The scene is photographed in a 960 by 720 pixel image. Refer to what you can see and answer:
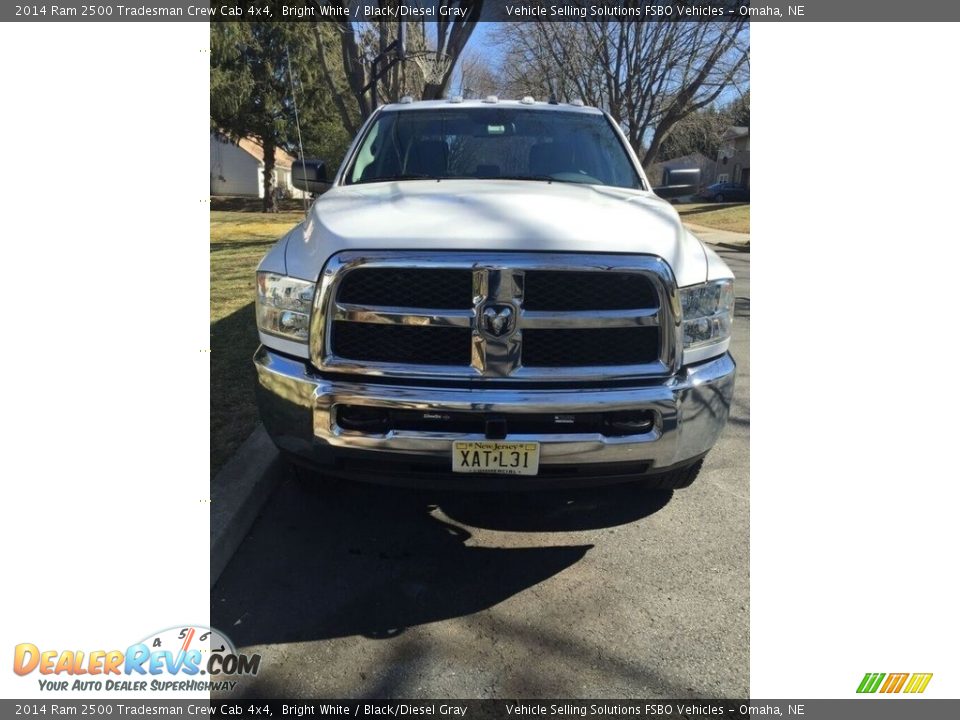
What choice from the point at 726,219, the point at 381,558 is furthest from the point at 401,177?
the point at 726,219

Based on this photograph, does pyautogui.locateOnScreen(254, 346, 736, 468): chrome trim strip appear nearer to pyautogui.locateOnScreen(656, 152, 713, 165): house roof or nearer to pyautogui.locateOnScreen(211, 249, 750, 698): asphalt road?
pyautogui.locateOnScreen(211, 249, 750, 698): asphalt road

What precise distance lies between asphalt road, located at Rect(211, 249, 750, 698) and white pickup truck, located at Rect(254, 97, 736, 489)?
0.52 metres

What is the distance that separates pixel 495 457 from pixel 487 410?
0.18 metres

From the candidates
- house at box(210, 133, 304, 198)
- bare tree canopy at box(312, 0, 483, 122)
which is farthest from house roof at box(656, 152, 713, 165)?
bare tree canopy at box(312, 0, 483, 122)

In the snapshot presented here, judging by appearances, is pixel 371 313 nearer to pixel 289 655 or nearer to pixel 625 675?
pixel 289 655

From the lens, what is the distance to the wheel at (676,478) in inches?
109

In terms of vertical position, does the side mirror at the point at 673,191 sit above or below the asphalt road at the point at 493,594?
above

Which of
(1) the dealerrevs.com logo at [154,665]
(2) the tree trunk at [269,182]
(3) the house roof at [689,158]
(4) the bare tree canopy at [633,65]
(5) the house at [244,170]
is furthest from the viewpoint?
(5) the house at [244,170]

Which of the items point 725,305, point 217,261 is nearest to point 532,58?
point 217,261

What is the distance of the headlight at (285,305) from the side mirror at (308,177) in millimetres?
1894

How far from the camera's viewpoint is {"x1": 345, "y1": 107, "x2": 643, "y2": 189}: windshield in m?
3.80

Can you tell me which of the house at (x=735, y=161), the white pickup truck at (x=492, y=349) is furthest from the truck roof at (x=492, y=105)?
the house at (x=735, y=161)

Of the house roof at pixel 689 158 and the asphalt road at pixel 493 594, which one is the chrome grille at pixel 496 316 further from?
the house roof at pixel 689 158

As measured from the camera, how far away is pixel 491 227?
2.52m
